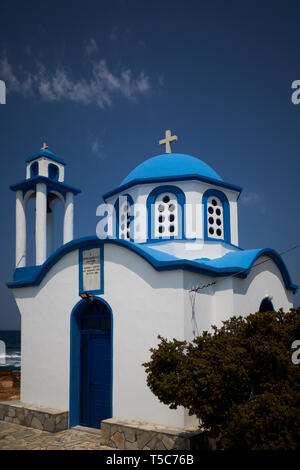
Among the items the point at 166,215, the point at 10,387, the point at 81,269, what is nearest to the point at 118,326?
the point at 81,269

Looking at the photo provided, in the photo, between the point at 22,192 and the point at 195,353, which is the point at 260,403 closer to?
the point at 195,353

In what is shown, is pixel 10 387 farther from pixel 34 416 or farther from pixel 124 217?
pixel 124 217

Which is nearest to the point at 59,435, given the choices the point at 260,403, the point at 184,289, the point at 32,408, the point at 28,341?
the point at 32,408

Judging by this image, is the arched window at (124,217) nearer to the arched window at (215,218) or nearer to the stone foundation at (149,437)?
the arched window at (215,218)

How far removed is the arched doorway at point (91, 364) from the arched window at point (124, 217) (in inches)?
106

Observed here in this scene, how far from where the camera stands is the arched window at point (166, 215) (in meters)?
10.4

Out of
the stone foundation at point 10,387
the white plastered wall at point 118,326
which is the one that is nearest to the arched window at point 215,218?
the white plastered wall at point 118,326

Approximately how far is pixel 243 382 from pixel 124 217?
262 inches

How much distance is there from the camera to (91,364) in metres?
8.87

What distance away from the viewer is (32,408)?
9.15 meters

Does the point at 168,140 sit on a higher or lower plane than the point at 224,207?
higher

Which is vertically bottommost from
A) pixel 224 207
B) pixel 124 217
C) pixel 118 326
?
pixel 118 326

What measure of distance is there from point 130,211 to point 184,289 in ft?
12.6

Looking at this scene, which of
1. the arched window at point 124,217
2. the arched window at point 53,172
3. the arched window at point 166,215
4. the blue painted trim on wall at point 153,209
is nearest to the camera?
the blue painted trim on wall at point 153,209
